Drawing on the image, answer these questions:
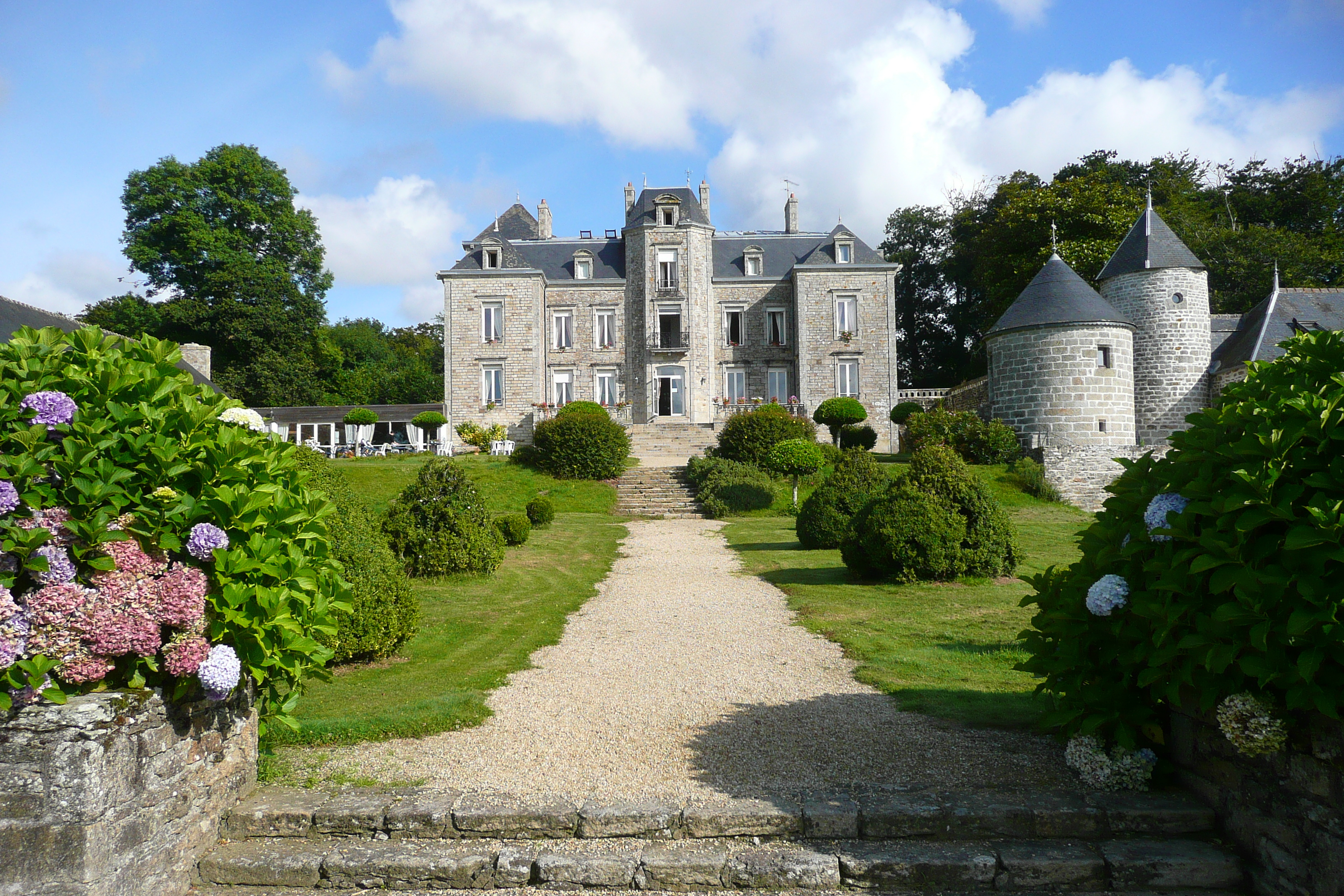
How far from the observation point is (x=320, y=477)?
6.98 m

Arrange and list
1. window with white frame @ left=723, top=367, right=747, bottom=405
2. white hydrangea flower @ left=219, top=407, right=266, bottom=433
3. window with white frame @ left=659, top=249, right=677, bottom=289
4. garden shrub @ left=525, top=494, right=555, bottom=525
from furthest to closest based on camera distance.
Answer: window with white frame @ left=723, top=367, right=747, bottom=405 → window with white frame @ left=659, top=249, right=677, bottom=289 → garden shrub @ left=525, top=494, right=555, bottom=525 → white hydrangea flower @ left=219, top=407, right=266, bottom=433

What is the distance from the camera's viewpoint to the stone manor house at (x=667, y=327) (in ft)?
106

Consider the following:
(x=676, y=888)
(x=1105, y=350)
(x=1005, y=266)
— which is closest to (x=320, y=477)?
(x=676, y=888)

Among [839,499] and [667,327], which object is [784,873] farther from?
[667,327]

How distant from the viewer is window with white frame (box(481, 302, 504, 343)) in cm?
3247

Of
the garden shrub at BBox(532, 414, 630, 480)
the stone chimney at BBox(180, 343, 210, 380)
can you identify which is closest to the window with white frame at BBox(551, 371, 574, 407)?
the garden shrub at BBox(532, 414, 630, 480)

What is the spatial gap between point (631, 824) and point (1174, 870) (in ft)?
7.71

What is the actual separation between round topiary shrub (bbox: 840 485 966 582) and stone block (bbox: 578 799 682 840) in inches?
261

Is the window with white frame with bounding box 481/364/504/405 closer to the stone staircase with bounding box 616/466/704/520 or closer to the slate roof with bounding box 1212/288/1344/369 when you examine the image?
the stone staircase with bounding box 616/466/704/520

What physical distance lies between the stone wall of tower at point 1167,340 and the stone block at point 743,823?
2561cm

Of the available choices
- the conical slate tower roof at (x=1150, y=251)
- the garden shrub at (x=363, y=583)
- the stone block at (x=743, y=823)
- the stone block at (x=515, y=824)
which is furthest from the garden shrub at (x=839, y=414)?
the stone block at (x=515, y=824)

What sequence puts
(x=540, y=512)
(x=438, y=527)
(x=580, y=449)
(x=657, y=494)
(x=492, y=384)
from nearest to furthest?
(x=438, y=527) < (x=540, y=512) < (x=657, y=494) < (x=580, y=449) < (x=492, y=384)

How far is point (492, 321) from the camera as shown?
32594 mm

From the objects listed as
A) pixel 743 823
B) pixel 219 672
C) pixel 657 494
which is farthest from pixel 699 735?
pixel 657 494
